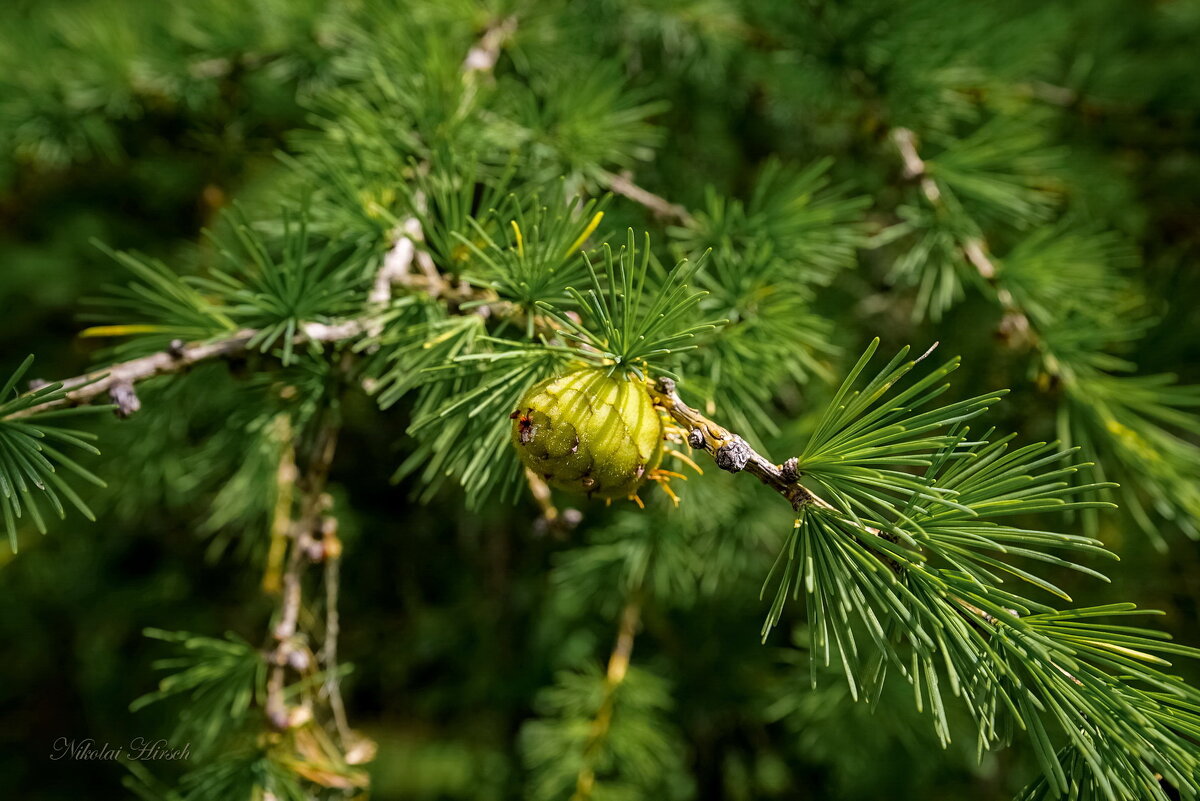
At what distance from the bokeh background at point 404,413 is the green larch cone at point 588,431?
346 mm

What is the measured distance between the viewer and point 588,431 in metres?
0.36

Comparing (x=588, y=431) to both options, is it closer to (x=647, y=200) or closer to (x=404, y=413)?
(x=647, y=200)

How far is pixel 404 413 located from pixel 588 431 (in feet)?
2.42

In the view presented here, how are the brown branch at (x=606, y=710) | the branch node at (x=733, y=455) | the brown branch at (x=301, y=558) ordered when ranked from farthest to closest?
the brown branch at (x=606, y=710) → the brown branch at (x=301, y=558) → the branch node at (x=733, y=455)

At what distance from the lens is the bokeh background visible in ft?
2.68

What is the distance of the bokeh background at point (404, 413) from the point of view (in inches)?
32.1

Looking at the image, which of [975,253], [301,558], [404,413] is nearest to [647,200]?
[975,253]

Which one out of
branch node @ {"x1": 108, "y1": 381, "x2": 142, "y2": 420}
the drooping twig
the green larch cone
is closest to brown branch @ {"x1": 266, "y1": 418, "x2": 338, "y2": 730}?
branch node @ {"x1": 108, "y1": 381, "x2": 142, "y2": 420}

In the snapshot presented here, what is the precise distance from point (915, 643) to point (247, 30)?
981mm

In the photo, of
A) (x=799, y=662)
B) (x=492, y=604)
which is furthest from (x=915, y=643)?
(x=492, y=604)

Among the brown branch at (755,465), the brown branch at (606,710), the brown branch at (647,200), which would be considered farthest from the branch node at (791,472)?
the brown branch at (606,710)

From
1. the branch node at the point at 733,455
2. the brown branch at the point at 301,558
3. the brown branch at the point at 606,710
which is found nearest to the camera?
the branch node at the point at 733,455

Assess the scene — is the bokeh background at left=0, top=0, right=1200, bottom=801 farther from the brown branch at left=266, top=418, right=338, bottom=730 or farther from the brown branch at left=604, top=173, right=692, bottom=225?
the brown branch at left=266, top=418, right=338, bottom=730

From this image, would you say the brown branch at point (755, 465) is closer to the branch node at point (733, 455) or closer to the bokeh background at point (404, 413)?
the branch node at point (733, 455)
